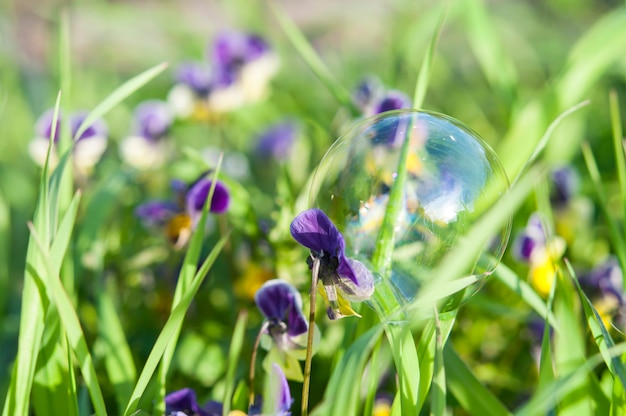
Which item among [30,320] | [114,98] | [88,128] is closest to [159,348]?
[30,320]

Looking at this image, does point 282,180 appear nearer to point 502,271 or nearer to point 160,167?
point 502,271

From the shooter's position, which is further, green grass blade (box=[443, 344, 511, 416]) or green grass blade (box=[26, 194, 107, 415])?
green grass blade (box=[443, 344, 511, 416])

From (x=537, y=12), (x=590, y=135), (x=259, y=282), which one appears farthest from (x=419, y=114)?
(x=537, y=12)

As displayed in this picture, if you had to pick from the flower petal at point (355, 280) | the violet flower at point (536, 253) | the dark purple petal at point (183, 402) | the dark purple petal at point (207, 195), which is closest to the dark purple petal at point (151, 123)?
the dark purple petal at point (207, 195)

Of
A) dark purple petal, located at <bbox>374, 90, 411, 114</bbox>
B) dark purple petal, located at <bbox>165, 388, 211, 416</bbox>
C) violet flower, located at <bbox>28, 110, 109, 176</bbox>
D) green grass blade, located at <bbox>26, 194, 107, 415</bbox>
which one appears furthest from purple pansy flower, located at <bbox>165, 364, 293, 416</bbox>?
violet flower, located at <bbox>28, 110, 109, 176</bbox>

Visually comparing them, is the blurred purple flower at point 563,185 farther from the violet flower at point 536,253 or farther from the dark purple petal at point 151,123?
the dark purple petal at point 151,123

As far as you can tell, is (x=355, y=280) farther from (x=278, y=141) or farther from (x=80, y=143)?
(x=278, y=141)

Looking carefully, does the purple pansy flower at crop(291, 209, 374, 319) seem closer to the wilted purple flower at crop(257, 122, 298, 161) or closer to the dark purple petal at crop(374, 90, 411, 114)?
the dark purple petal at crop(374, 90, 411, 114)
